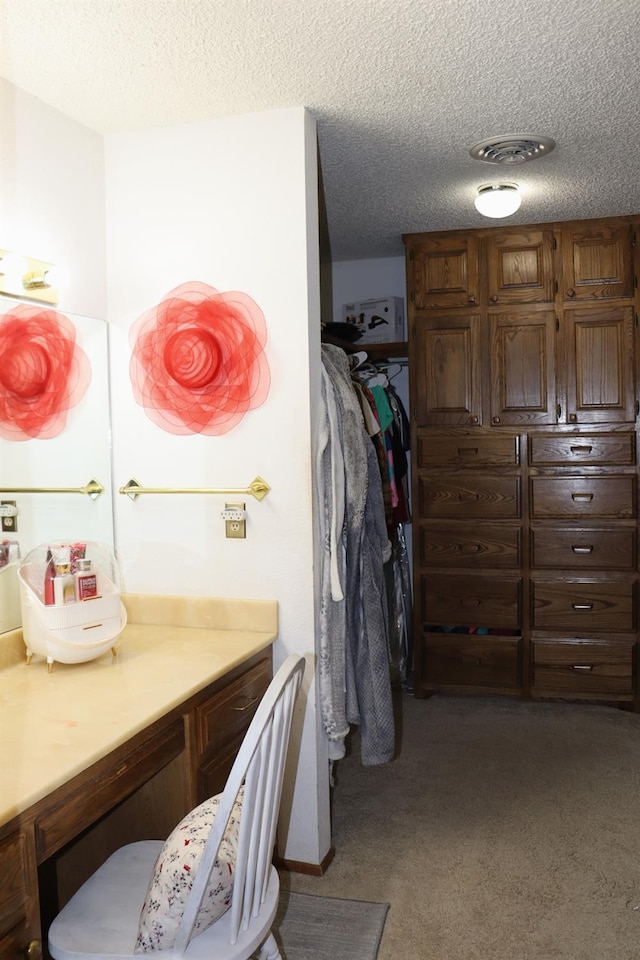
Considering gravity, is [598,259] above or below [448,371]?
above

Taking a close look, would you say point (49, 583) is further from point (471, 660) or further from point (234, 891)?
point (471, 660)

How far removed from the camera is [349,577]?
8.52 ft

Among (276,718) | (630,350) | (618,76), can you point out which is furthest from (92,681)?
(630,350)

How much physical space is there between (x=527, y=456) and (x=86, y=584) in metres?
2.36

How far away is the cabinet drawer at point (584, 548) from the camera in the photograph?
3562 mm

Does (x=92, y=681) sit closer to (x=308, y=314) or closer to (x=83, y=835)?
(x=83, y=835)

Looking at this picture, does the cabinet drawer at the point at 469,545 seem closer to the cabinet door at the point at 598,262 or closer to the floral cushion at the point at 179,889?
the cabinet door at the point at 598,262

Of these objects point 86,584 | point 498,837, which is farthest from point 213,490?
point 498,837

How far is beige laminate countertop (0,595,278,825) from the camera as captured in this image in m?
1.37

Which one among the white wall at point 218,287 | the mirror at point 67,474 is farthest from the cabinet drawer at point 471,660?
the mirror at point 67,474

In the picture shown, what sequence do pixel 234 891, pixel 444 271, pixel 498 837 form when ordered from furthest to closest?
pixel 444 271 < pixel 498 837 < pixel 234 891

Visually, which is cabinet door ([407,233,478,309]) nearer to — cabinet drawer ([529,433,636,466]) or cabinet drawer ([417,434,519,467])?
cabinet drawer ([417,434,519,467])

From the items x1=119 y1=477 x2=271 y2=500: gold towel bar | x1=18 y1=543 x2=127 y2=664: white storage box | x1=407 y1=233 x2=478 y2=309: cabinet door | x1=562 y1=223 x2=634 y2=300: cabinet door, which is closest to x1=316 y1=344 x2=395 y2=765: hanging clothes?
x1=119 y1=477 x2=271 y2=500: gold towel bar

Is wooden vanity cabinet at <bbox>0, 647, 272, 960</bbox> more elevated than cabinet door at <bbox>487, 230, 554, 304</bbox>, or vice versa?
cabinet door at <bbox>487, 230, 554, 304</bbox>
